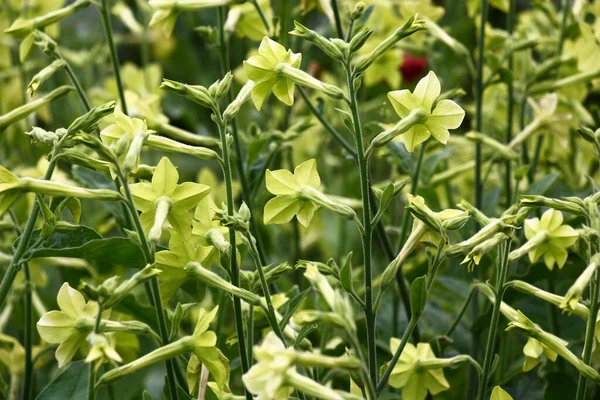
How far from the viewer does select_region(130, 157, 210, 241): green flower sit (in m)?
0.81

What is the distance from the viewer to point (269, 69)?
0.84 m

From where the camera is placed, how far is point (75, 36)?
2541 millimetres

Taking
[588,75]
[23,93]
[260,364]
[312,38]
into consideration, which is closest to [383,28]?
[588,75]

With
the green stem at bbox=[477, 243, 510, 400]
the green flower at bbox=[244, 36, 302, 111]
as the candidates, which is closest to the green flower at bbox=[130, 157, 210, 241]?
the green flower at bbox=[244, 36, 302, 111]

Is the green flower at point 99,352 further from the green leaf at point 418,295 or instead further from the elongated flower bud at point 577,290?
the elongated flower bud at point 577,290

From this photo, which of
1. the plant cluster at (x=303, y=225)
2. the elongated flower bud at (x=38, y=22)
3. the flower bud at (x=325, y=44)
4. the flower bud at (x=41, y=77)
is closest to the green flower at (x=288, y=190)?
the plant cluster at (x=303, y=225)

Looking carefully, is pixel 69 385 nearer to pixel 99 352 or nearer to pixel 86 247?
pixel 86 247

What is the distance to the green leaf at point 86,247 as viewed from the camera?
0.85 meters

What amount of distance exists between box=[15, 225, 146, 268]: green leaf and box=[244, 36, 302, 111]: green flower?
214 mm

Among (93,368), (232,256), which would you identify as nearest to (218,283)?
(232,256)

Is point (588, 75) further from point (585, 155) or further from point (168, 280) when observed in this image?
point (168, 280)

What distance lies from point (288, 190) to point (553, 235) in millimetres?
327

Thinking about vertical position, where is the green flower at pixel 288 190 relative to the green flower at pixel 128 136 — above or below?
below

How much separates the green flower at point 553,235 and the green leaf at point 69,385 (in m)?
0.54
